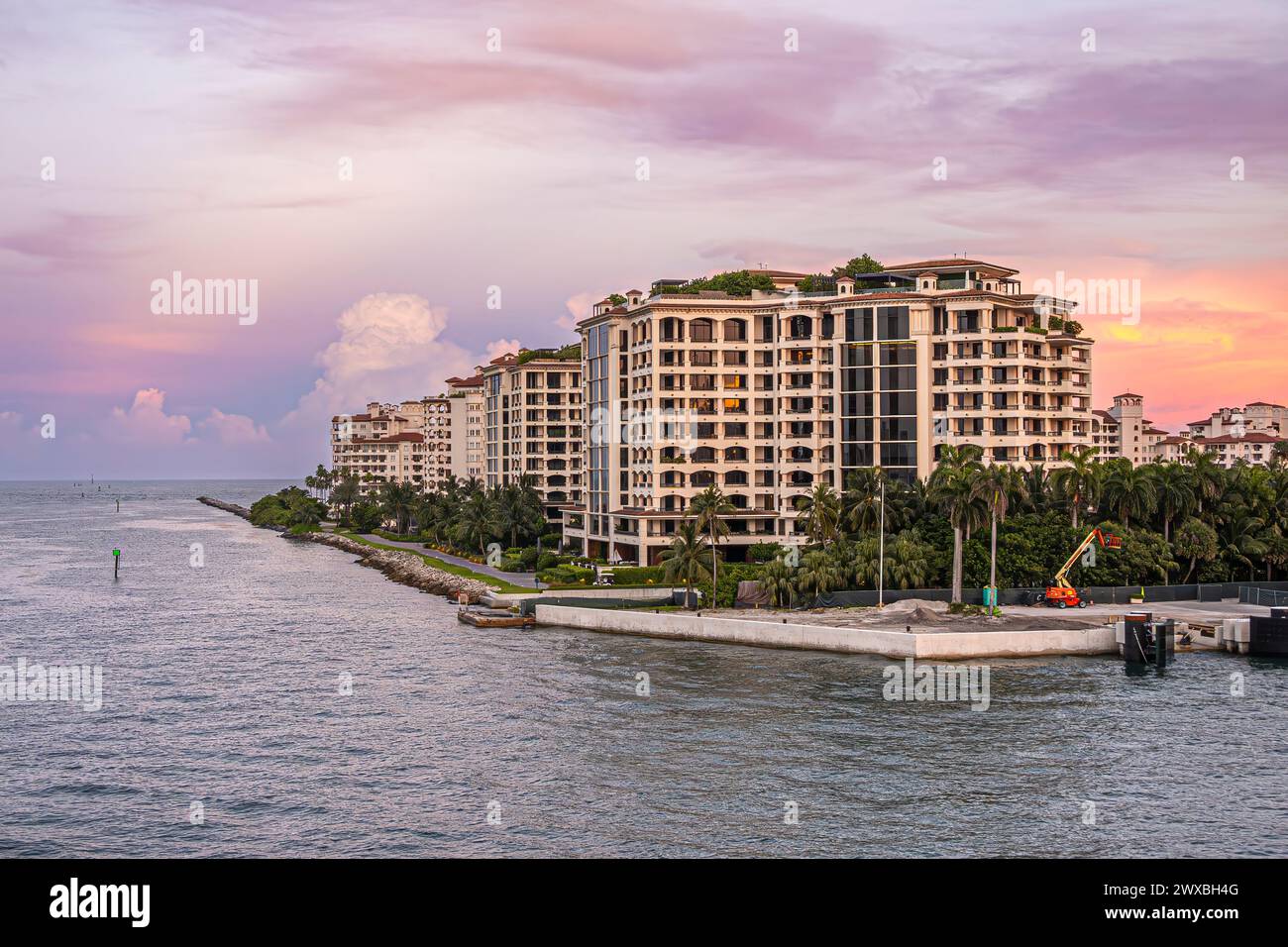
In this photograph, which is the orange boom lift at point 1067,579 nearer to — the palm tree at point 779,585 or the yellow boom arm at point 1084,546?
the yellow boom arm at point 1084,546

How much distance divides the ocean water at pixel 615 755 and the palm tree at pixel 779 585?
1191cm

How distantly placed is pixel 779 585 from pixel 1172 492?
118 feet

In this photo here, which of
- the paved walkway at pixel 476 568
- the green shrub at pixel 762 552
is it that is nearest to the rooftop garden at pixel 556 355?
the paved walkway at pixel 476 568

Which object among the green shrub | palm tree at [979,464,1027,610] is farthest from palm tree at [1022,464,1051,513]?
the green shrub

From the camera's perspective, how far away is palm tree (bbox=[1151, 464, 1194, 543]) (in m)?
97.0

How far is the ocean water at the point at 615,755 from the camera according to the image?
131ft

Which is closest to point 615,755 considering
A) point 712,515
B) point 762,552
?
point 712,515

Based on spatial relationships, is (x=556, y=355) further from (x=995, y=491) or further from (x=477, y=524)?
(x=995, y=491)

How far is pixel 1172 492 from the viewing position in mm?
97375

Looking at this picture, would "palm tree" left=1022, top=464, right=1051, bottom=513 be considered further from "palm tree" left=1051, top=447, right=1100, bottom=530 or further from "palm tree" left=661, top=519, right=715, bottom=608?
"palm tree" left=661, top=519, right=715, bottom=608

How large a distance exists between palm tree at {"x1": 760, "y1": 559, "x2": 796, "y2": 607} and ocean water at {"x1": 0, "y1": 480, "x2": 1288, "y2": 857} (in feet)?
39.1

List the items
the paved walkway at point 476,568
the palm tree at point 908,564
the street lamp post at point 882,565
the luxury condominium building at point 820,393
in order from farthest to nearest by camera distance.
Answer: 1. the paved walkway at point 476,568
2. the luxury condominium building at point 820,393
3. the palm tree at point 908,564
4. the street lamp post at point 882,565
